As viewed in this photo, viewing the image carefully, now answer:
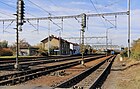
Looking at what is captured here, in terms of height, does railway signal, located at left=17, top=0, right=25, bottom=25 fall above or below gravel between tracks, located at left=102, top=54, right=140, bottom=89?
above

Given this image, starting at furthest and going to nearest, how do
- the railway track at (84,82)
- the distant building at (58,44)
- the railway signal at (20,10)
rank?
the distant building at (58,44) < the railway signal at (20,10) < the railway track at (84,82)

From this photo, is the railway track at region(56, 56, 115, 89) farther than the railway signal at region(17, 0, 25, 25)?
No

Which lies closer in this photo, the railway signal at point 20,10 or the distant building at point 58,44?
the railway signal at point 20,10

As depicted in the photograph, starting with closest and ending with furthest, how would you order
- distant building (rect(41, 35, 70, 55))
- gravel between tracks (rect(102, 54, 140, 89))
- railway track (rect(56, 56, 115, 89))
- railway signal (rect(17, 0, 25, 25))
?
railway track (rect(56, 56, 115, 89))
gravel between tracks (rect(102, 54, 140, 89))
railway signal (rect(17, 0, 25, 25))
distant building (rect(41, 35, 70, 55))

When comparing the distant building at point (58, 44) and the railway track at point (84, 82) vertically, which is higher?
the distant building at point (58, 44)

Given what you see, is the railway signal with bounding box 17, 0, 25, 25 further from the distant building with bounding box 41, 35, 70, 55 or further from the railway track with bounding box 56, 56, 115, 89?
the distant building with bounding box 41, 35, 70, 55

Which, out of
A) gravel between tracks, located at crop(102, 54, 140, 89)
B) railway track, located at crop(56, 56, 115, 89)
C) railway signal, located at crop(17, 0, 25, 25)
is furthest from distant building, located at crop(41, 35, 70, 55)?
railway track, located at crop(56, 56, 115, 89)

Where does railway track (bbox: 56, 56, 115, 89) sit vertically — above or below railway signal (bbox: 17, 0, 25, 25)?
below

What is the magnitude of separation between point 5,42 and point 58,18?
255ft

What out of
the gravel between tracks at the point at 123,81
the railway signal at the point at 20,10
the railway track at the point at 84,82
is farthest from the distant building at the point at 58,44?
the railway track at the point at 84,82

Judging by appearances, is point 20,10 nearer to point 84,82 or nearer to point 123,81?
point 84,82

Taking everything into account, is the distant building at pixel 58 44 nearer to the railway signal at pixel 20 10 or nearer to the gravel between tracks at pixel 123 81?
the railway signal at pixel 20 10

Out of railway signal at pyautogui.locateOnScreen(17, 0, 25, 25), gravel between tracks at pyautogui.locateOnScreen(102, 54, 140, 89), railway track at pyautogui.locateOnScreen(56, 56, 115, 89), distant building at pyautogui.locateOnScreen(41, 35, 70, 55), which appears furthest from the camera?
distant building at pyautogui.locateOnScreen(41, 35, 70, 55)

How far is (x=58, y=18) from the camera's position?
6041cm
